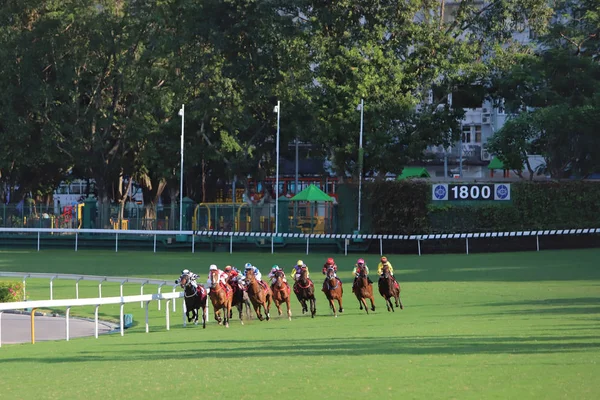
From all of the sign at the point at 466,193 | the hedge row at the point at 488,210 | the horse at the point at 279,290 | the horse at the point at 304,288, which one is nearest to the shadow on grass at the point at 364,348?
the horse at the point at 279,290

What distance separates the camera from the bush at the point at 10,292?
2709 centimetres

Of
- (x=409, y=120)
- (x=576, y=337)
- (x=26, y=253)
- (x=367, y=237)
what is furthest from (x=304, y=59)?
(x=576, y=337)

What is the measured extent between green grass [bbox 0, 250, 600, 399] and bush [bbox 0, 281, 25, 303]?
182 centimetres

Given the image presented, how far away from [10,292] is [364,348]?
47.7 feet

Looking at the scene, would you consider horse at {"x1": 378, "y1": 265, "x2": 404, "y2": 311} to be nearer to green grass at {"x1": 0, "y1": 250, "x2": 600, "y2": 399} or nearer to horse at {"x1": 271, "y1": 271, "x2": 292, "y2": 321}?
green grass at {"x1": 0, "y1": 250, "x2": 600, "y2": 399}

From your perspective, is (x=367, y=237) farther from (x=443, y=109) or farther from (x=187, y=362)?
(x=187, y=362)

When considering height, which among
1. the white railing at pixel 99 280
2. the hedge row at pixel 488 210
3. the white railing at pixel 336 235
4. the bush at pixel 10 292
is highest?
the hedge row at pixel 488 210

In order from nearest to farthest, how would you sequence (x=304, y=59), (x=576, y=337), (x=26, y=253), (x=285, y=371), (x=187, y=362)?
(x=285, y=371) → (x=187, y=362) → (x=576, y=337) → (x=26, y=253) → (x=304, y=59)

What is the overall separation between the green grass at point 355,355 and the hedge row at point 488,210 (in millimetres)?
16622

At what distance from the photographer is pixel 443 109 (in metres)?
53.7

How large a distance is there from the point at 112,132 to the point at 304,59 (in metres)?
13.3

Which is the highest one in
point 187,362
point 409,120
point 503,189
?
point 409,120

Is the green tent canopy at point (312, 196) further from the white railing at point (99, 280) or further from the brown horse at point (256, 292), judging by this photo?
the brown horse at point (256, 292)

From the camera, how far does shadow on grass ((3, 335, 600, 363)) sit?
1432cm
